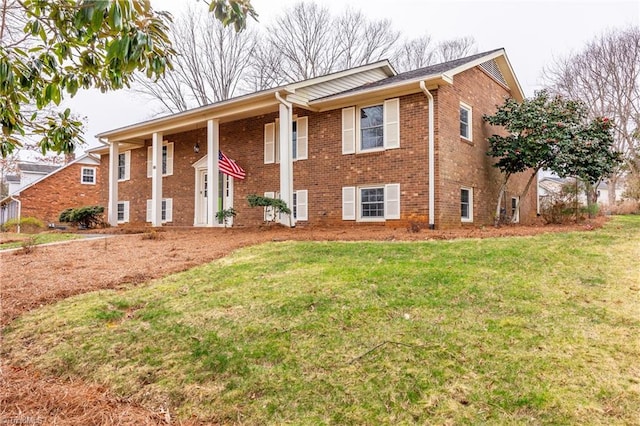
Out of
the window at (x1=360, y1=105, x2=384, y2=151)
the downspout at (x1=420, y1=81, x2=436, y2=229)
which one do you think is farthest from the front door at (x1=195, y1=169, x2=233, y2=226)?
the downspout at (x1=420, y1=81, x2=436, y2=229)

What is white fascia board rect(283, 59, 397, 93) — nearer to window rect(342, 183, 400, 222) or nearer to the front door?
window rect(342, 183, 400, 222)

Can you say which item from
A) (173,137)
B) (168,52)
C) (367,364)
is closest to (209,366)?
(367,364)

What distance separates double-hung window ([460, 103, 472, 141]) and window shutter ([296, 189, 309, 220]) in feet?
16.7

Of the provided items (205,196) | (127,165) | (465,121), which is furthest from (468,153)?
(127,165)

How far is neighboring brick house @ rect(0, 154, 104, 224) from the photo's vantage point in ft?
85.6

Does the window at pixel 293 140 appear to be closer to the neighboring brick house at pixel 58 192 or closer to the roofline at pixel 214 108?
the roofline at pixel 214 108

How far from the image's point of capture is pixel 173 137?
17328 millimetres

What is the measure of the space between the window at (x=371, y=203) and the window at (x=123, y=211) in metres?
11.8

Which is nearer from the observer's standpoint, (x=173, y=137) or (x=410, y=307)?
(x=410, y=307)

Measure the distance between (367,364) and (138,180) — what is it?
1784 cm

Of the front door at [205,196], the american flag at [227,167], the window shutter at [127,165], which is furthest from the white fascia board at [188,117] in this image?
the front door at [205,196]

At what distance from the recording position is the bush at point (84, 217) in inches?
650

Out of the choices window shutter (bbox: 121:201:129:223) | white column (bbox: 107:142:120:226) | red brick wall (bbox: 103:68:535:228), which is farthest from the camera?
window shutter (bbox: 121:201:129:223)

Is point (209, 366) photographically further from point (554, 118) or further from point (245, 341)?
point (554, 118)
